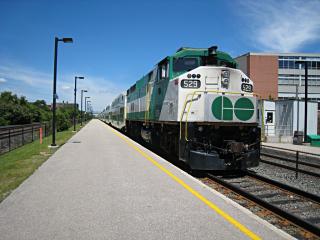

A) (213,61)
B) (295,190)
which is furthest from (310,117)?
(295,190)

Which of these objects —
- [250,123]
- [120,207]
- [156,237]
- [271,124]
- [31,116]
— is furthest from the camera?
[31,116]

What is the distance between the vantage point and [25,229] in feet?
14.6

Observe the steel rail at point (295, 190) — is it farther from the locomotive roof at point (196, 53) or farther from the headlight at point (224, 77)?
the locomotive roof at point (196, 53)

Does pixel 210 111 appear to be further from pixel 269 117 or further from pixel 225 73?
pixel 269 117

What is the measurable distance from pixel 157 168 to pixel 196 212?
4.39 meters

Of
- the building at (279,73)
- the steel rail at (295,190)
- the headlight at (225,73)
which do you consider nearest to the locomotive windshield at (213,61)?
the headlight at (225,73)

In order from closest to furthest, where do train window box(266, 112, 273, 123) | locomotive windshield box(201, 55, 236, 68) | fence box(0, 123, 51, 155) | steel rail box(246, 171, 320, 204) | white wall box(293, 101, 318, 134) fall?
steel rail box(246, 171, 320, 204) < locomotive windshield box(201, 55, 236, 68) < fence box(0, 123, 51, 155) < white wall box(293, 101, 318, 134) < train window box(266, 112, 273, 123)

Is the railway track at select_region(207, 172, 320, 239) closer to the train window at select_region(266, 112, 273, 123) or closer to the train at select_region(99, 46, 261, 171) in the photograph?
the train at select_region(99, 46, 261, 171)

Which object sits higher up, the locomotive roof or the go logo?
the locomotive roof

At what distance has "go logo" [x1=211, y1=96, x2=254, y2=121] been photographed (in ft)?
28.8

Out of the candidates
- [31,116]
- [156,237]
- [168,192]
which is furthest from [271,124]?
[31,116]

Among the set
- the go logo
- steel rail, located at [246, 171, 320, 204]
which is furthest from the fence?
steel rail, located at [246, 171, 320, 204]

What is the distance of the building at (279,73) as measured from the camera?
186ft

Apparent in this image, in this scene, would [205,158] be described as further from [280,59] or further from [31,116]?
[280,59]
